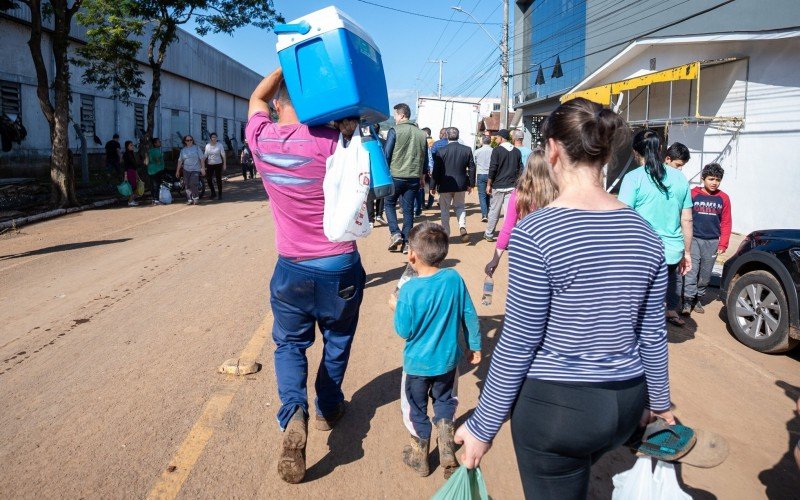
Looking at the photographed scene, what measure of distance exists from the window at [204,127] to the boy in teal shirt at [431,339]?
3634 centimetres

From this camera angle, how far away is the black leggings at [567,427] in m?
1.81

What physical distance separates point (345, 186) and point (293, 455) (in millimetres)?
1369

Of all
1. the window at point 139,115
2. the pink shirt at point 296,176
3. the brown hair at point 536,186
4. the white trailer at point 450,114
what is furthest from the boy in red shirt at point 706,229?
the window at point 139,115

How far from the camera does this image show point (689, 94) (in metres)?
14.8

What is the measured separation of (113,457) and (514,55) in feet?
132

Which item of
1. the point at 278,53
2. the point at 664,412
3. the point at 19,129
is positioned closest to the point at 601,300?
the point at 664,412

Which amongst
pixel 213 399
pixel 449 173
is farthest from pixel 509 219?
pixel 449 173

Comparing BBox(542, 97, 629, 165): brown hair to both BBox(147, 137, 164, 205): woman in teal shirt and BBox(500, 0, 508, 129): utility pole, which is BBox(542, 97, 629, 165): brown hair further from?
BBox(500, 0, 508, 129): utility pole

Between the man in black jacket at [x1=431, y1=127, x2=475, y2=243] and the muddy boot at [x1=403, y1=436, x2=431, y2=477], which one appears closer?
the muddy boot at [x1=403, y1=436, x2=431, y2=477]

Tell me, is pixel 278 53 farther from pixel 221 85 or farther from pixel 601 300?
pixel 221 85

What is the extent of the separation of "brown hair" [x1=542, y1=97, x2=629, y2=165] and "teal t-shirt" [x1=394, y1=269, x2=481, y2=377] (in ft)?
4.50

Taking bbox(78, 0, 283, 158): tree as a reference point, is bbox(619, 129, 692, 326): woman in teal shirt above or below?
below

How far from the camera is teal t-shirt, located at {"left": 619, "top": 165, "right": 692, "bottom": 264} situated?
15.7ft

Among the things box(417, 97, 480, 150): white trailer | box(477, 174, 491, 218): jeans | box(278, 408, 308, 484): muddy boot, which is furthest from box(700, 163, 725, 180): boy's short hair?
box(417, 97, 480, 150): white trailer
